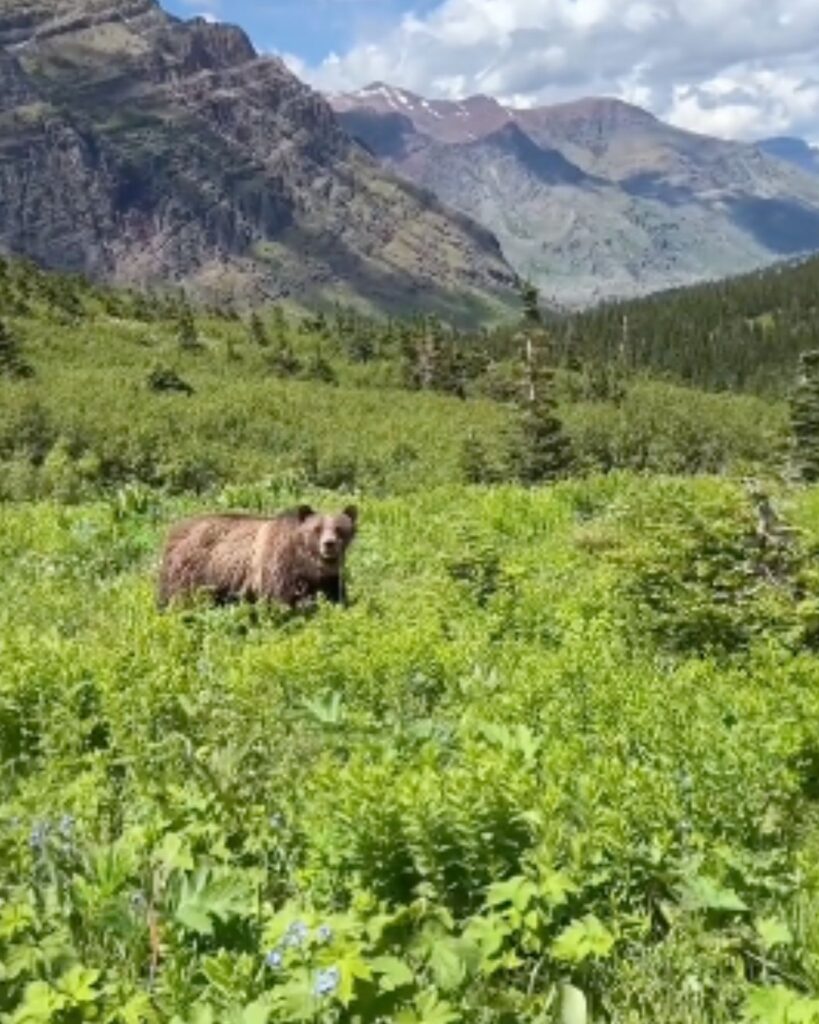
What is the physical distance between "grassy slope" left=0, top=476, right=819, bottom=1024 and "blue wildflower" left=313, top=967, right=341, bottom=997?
59 mm

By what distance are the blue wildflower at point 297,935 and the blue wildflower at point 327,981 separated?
282 millimetres

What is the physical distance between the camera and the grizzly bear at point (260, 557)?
13.1 metres

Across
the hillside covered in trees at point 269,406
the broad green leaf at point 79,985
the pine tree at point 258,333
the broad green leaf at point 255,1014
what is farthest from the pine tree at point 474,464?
the broad green leaf at point 255,1014

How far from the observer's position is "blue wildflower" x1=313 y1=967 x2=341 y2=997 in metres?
3.72

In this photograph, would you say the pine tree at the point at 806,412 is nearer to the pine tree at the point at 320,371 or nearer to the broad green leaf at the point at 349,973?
the pine tree at the point at 320,371

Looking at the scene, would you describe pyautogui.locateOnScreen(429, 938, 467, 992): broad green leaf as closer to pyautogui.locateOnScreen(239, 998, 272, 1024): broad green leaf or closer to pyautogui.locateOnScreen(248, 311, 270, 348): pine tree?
pyautogui.locateOnScreen(239, 998, 272, 1024): broad green leaf

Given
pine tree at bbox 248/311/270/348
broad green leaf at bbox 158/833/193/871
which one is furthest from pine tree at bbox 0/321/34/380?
broad green leaf at bbox 158/833/193/871

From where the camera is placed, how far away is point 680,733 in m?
6.51

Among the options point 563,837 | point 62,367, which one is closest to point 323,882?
point 563,837

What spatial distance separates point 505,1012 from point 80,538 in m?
13.5

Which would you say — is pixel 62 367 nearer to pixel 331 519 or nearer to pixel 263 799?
pixel 331 519

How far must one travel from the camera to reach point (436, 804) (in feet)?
17.3

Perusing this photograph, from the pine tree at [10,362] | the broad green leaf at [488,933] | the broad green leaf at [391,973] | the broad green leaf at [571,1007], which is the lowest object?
the pine tree at [10,362]

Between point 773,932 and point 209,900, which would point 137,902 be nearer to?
point 209,900
